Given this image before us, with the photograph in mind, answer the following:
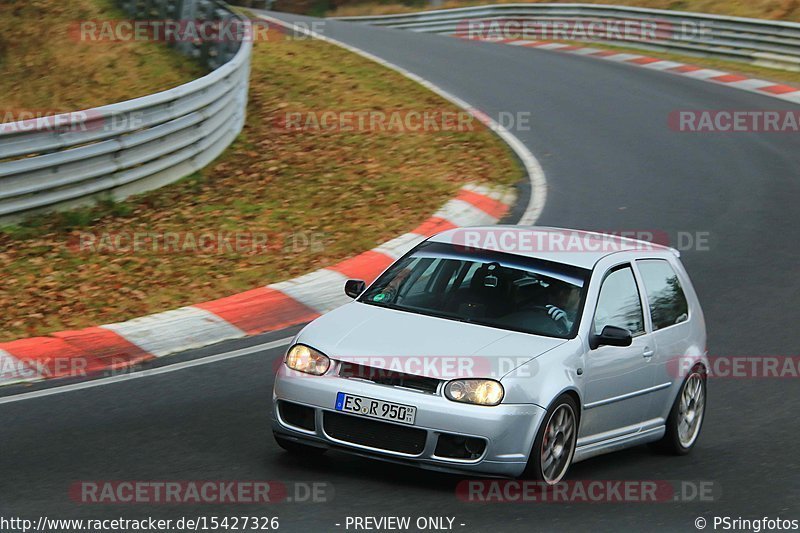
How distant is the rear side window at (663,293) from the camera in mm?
8078

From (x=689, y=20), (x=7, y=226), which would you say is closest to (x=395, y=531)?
(x=7, y=226)

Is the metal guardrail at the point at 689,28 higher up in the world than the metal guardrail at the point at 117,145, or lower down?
lower down

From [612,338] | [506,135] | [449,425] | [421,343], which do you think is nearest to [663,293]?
[612,338]

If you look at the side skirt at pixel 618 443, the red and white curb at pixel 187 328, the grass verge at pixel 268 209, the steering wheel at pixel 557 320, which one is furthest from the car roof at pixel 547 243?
the grass verge at pixel 268 209

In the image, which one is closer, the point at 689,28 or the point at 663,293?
the point at 663,293

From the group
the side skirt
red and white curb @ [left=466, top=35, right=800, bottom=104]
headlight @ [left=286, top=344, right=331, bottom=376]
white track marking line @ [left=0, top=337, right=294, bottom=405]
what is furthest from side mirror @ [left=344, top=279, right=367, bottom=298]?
red and white curb @ [left=466, top=35, right=800, bottom=104]

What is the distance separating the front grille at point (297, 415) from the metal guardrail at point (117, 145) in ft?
20.3

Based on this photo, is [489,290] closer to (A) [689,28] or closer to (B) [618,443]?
(B) [618,443]

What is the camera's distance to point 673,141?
62.2 ft

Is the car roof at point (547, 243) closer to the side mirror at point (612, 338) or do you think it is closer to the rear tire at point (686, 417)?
the side mirror at point (612, 338)

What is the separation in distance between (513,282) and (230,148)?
30.5ft

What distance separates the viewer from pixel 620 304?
7.76 meters

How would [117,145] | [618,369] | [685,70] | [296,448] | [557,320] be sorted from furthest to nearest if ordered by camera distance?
[685,70], [117,145], [618,369], [557,320], [296,448]

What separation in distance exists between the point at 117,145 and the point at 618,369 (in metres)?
7.45
